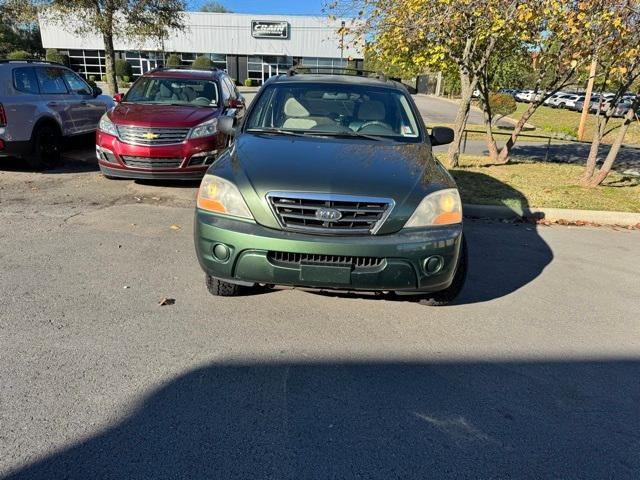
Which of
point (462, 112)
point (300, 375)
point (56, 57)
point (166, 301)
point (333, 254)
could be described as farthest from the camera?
point (56, 57)

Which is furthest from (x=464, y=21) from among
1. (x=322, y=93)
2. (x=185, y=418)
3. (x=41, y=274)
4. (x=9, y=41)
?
(x=9, y=41)

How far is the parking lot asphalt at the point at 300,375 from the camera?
2324mm

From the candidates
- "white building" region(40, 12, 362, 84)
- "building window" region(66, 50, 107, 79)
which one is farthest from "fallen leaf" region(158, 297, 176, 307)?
"building window" region(66, 50, 107, 79)

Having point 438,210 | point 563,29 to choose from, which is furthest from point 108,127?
point 563,29

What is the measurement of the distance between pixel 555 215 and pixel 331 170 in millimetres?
4798

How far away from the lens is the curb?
686cm

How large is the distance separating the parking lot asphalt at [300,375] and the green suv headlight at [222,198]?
2.70ft

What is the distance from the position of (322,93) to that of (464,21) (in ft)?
15.4

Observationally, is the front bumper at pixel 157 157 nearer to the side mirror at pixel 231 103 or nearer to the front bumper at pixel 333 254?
the side mirror at pixel 231 103

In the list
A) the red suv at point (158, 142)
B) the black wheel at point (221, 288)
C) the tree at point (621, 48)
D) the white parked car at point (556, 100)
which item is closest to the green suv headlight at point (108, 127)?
the red suv at point (158, 142)

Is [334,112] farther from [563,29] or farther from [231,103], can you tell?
[563,29]

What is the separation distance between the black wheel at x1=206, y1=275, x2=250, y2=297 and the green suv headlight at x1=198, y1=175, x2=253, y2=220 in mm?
660

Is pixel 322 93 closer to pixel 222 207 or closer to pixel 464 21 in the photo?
pixel 222 207

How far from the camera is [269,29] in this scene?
163 feet
